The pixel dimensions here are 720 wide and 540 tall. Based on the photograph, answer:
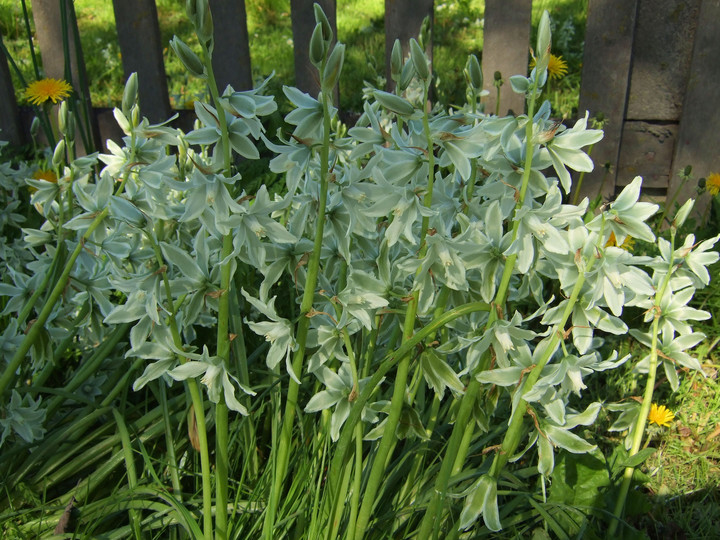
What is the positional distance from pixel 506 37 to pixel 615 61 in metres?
0.47

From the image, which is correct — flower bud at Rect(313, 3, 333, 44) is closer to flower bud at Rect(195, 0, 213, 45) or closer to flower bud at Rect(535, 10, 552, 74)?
flower bud at Rect(195, 0, 213, 45)

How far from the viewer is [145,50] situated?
10.2 ft

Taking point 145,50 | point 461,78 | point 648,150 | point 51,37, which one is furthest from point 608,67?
point 51,37

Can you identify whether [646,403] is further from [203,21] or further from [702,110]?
[702,110]

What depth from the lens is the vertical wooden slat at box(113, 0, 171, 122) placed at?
9.95 feet

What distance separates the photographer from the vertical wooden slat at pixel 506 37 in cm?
288

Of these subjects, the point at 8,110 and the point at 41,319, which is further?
the point at 8,110

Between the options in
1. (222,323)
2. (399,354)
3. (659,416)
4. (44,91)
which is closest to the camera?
(399,354)

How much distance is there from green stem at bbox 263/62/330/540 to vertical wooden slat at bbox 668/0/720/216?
87.2 inches

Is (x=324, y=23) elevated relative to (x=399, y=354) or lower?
elevated

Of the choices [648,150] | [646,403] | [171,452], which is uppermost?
[648,150]

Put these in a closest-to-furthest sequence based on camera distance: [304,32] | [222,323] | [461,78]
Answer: [222,323], [304,32], [461,78]

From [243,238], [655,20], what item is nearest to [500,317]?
[243,238]

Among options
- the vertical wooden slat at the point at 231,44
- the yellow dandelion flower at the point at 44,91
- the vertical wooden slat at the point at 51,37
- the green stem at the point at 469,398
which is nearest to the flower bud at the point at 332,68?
the green stem at the point at 469,398
